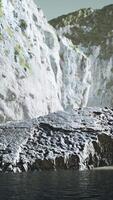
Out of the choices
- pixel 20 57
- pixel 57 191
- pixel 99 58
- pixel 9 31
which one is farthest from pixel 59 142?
pixel 99 58

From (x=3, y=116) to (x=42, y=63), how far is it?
33935 millimetres

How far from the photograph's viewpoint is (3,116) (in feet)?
366

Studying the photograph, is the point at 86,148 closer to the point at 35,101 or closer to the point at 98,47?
the point at 35,101

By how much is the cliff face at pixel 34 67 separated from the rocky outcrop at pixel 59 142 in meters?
32.0

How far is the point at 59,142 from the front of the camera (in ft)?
254

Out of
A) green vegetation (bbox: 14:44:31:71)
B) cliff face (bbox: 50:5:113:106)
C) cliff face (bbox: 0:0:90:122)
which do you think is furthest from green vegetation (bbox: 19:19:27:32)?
cliff face (bbox: 50:5:113:106)

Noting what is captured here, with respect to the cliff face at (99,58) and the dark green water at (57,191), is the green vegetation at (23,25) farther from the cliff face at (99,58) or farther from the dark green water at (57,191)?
the dark green water at (57,191)

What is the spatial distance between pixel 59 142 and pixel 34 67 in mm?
57570

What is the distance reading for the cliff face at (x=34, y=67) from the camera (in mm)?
117812

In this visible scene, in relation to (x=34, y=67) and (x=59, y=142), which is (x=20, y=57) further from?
(x=59, y=142)

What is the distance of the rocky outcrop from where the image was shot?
7344 centimetres

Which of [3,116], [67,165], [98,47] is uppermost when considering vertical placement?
[98,47]

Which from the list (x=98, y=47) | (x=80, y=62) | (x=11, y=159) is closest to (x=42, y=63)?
(x=80, y=62)

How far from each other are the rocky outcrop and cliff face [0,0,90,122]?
3203cm
